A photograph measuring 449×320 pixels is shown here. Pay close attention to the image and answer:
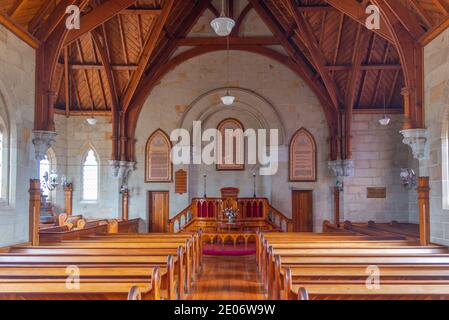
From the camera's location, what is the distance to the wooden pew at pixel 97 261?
587cm

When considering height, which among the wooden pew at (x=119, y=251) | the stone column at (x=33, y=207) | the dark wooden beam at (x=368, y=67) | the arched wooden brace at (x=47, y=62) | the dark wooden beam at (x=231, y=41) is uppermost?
the dark wooden beam at (x=231, y=41)

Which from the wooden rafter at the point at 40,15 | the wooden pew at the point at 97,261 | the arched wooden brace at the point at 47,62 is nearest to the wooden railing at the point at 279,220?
the arched wooden brace at the point at 47,62

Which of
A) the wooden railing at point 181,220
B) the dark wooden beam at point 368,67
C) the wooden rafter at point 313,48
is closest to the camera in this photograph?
the wooden rafter at point 313,48

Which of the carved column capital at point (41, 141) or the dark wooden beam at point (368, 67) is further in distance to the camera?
the dark wooden beam at point (368, 67)

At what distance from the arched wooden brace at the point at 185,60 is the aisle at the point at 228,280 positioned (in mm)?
7528

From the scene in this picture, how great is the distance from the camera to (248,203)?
1683 cm

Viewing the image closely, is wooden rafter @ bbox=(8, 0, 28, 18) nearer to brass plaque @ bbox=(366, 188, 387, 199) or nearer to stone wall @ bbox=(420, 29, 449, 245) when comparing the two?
stone wall @ bbox=(420, 29, 449, 245)

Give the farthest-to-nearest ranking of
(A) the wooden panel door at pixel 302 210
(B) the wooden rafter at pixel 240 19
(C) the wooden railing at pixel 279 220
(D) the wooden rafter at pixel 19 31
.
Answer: (A) the wooden panel door at pixel 302 210 < (B) the wooden rafter at pixel 240 19 < (C) the wooden railing at pixel 279 220 < (D) the wooden rafter at pixel 19 31

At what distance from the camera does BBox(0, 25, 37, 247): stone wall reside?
8.84 m

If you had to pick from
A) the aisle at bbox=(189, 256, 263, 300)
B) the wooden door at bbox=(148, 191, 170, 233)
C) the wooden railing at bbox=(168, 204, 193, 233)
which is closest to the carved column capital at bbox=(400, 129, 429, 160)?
the aisle at bbox=(189, 256, 263, 300)

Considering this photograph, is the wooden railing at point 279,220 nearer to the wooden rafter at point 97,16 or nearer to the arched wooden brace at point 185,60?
the arched wooden brace at point 185,60

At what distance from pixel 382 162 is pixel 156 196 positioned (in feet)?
31.8

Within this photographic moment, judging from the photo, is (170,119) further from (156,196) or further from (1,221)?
(1,221)
